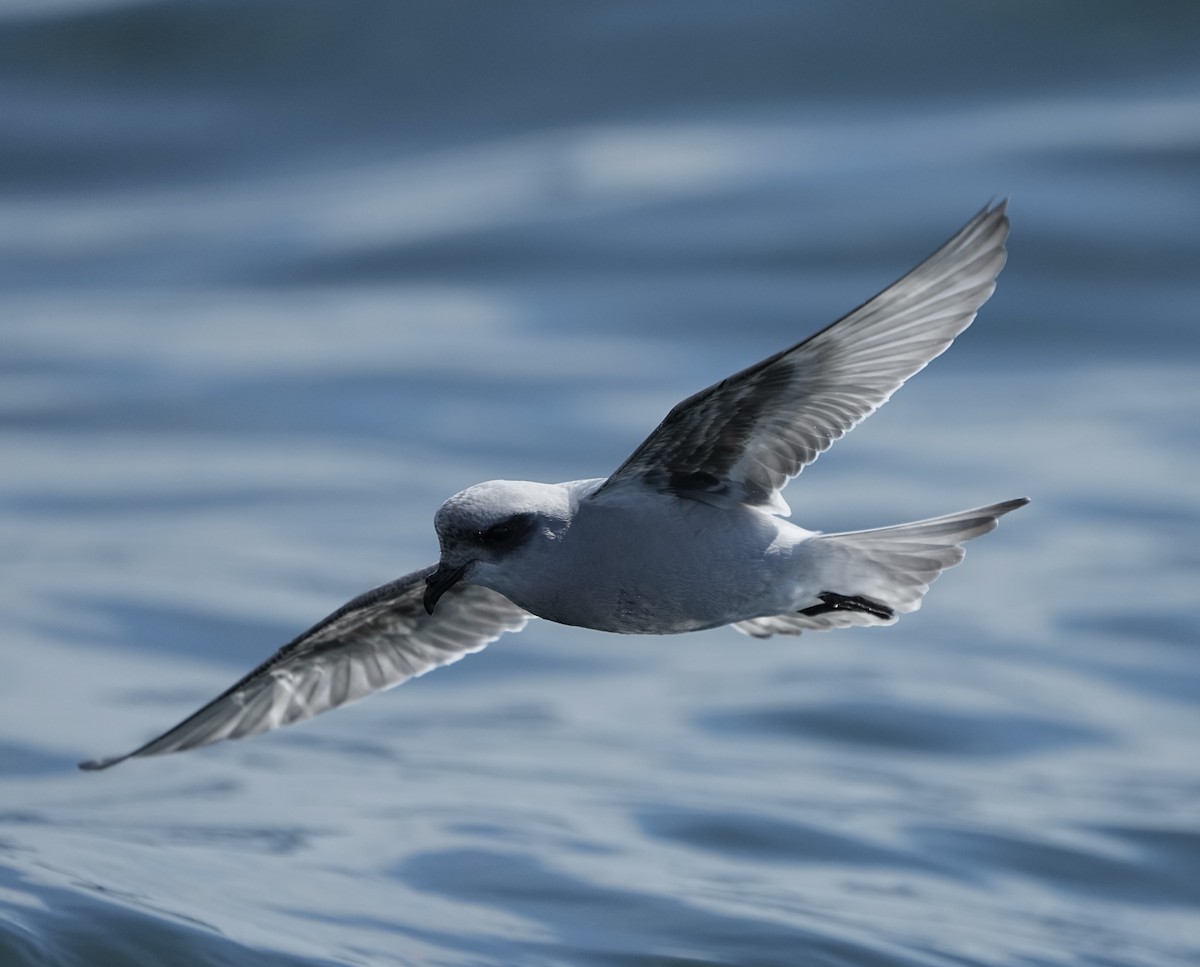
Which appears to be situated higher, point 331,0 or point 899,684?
point 331,0

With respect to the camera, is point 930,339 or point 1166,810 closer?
point 930,339

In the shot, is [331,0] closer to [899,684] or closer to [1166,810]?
[899,684]

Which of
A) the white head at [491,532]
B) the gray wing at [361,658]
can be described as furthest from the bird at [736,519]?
the gray wing at [361,658]

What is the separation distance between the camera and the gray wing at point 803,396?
5082 millimetres

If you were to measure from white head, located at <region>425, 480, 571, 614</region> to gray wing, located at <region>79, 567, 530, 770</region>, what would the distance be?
1.71 meters

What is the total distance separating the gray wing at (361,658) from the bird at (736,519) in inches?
63.7

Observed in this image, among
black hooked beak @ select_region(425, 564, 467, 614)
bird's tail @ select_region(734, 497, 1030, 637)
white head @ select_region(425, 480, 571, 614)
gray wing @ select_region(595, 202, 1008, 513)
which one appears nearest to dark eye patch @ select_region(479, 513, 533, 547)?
white head @ select_region(425, 480, 571, 614)

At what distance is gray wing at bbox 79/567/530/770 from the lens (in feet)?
23.4

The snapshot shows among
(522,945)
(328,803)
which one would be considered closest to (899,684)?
(328,803)

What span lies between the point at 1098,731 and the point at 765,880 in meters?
4.22

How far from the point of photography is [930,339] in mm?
5301

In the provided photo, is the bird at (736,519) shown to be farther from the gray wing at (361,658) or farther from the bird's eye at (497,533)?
the gray wing at (361,658)

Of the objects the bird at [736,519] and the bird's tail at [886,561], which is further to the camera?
the bird's tail at [886,561]

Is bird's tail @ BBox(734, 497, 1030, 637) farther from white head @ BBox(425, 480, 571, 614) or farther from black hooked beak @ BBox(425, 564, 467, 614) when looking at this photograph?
black hooked beak @ BBox(425, 564, 467, 614)
